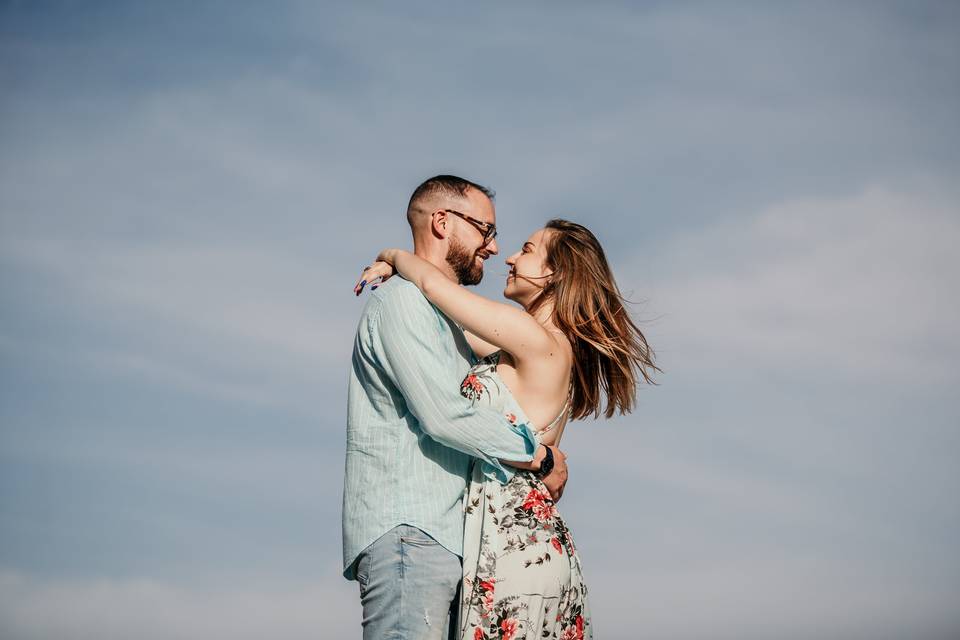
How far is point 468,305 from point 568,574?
1.36m

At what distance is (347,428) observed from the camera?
455 centimetres

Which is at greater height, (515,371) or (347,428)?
(515,371)

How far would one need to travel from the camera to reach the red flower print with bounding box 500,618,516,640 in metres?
4.43

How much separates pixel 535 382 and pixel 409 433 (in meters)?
0.80

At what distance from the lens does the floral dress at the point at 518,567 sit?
14.6 feet

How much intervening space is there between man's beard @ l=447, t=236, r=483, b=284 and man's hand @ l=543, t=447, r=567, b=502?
1.02 metres

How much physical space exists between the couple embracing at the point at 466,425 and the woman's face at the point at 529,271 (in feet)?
0.07

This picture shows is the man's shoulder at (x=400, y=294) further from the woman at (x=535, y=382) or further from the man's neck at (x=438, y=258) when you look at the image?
the man's neck at (x=438, y=258)

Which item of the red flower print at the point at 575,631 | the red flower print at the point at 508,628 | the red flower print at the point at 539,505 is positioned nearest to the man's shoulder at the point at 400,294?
the red flower print at the point at 539,505

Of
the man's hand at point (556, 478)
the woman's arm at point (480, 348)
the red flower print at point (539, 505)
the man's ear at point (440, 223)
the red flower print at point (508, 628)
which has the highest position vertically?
the man's ear at point (440, 223)

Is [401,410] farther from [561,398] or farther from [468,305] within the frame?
[561,398]

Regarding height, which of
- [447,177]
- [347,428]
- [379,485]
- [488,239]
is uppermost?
[447,177]

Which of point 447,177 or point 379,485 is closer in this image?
point 379,485

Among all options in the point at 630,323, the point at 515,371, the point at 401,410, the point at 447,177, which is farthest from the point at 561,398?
the point at 447,177
